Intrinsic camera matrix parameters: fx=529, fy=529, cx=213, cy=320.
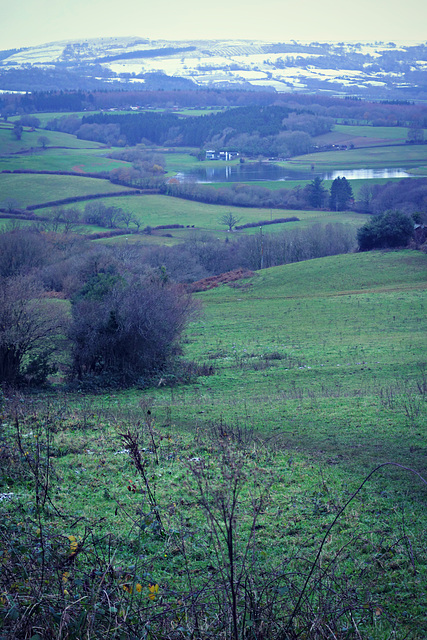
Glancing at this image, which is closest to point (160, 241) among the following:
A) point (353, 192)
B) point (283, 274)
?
point (283, 274)

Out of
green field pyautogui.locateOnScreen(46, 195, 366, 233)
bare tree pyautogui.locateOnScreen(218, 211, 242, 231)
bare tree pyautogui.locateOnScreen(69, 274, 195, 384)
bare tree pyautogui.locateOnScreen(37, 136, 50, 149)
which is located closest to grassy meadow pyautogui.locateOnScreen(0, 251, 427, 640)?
bare tree pyautogui.locateOnScreen(69, 274, 195, 384)

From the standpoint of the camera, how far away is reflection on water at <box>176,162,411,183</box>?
398 ft

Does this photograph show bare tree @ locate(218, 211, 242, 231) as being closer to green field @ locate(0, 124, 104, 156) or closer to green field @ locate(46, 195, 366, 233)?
green field @ locate(46, 195, 366, 233)

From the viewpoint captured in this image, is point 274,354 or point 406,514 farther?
point 274,354

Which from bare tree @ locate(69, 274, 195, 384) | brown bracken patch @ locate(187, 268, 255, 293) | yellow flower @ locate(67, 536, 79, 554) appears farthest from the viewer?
brown bracken patch @ locate(187, 268, 255, 293)

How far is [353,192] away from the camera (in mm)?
108312

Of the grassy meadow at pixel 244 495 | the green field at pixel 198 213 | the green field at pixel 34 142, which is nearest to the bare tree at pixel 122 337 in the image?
the grassy meadow at pixel 244 495

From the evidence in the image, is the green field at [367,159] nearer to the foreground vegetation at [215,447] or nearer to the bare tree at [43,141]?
the bare tree at [43,141]

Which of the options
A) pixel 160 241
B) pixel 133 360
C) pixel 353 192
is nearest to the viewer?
pixel 133 360

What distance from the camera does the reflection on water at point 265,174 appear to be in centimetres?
12138

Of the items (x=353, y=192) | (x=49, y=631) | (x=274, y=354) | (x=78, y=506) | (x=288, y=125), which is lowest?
(x=274, y=354)

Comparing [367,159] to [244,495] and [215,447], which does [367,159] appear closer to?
[215,447]

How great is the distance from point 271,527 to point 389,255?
2022 inches

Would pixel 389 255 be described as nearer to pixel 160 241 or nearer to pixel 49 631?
pixel 160 241
